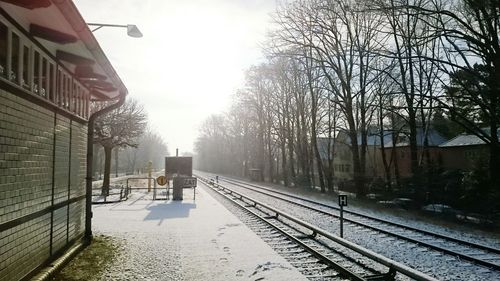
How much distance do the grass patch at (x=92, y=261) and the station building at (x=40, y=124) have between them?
1.33ft

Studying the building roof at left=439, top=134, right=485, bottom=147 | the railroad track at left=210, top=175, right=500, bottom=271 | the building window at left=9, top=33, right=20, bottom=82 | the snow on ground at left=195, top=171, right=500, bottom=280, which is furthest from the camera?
the building roof at left=439, top=134, right=485, bottom=147

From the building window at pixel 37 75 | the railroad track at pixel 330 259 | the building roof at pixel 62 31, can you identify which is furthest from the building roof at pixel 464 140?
the building window at pixel 37 75

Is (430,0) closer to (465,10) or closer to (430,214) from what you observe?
(465,10)

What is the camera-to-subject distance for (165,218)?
1506 centimetres

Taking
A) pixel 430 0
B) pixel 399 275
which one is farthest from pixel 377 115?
pixel 399 275

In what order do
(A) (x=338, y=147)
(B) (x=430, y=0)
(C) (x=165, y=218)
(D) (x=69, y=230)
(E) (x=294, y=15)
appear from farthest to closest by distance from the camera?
(A) (x=338, y=147), (E) (x=294, y=15), (B) (x=430, y=0), (C) (x=165, y=218), (D) (x=69, y=230)

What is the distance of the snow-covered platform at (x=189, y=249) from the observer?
748 cm

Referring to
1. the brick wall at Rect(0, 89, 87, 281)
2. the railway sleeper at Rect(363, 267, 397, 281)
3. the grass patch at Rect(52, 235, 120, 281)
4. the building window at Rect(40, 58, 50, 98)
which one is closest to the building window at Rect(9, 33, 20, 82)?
the brick wall at Rect(0, 89, 87, 281)

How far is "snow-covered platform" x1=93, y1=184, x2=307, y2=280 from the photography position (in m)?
7.48

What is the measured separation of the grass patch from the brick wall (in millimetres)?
422

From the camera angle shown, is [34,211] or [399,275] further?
[399,275]

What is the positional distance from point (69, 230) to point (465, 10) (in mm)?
19040

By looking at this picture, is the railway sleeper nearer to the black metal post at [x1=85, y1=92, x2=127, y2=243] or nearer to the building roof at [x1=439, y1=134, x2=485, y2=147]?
the black metal post at [x1=85, y1=92, x2=127, y2=243]

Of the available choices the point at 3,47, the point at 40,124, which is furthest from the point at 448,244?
the point at 3,47
